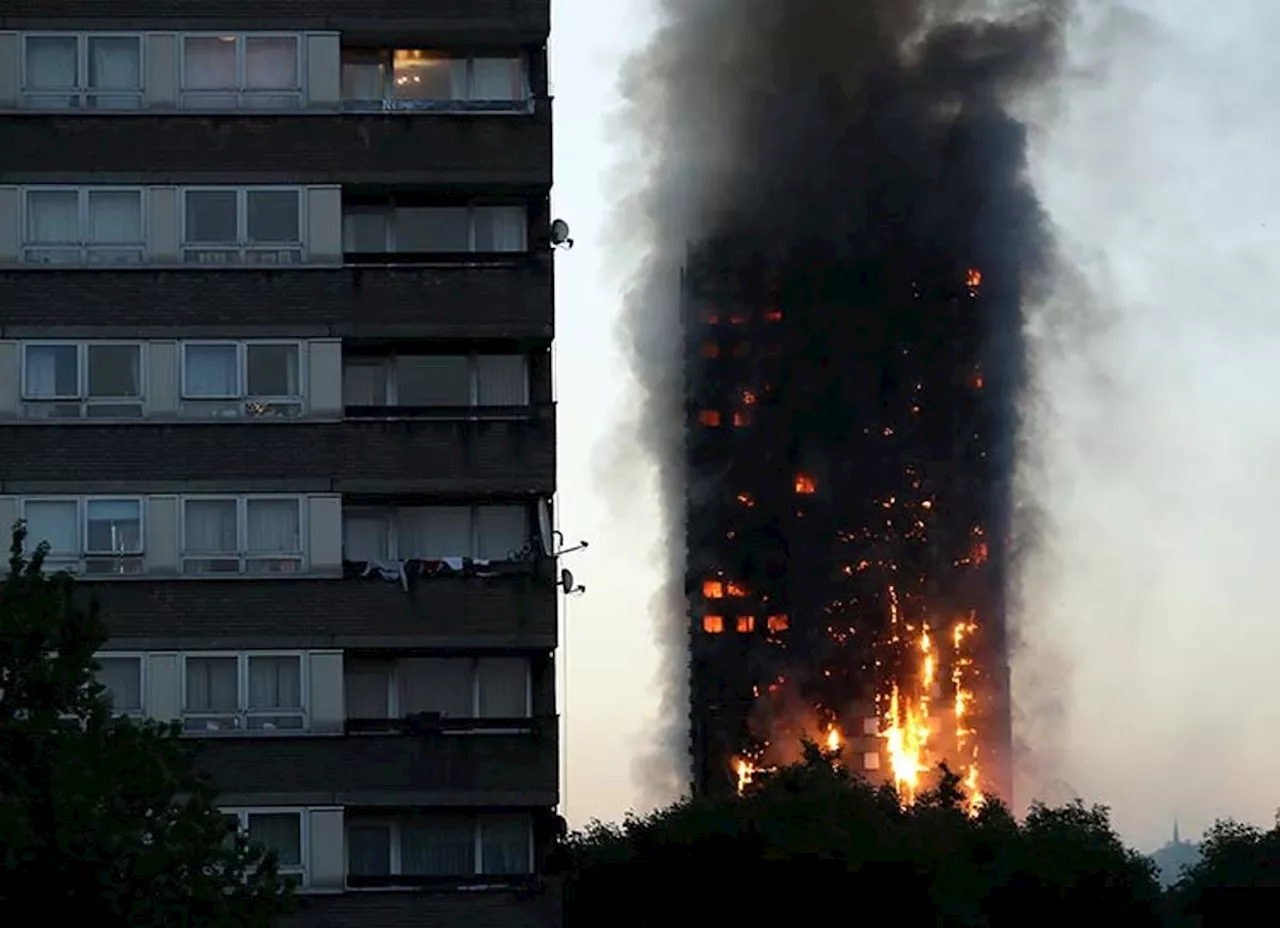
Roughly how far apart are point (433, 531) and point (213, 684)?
4.79 meters

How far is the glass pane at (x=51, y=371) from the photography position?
6316cm

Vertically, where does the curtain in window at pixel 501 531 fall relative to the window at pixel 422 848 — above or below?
above

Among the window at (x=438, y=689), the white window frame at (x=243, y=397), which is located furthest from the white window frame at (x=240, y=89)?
the window at (x=438, y=689)

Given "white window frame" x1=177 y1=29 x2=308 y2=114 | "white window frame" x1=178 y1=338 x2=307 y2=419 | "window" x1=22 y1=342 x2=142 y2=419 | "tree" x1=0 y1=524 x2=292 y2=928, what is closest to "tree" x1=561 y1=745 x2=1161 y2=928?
"white window frame" x1=178 y1=338 x2=307 y2=419

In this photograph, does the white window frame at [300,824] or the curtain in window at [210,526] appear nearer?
the white window frame at [300,824]

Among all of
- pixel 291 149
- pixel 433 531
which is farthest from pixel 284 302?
pixel 433 531

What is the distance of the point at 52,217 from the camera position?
63.8m

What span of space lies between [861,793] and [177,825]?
132 ft

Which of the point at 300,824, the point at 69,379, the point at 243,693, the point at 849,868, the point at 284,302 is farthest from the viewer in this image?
the point at 849,868

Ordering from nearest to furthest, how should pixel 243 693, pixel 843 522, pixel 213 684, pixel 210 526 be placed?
1. pixel 243 693
2. pixel 213 684
3. pixel 210 526
4. pixel 843 522

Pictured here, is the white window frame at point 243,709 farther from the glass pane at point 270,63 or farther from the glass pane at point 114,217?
the glass pane at point 270,63

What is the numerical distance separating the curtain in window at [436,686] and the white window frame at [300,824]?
2.70m

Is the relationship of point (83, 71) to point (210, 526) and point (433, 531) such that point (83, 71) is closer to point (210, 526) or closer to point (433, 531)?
point (210, 526)

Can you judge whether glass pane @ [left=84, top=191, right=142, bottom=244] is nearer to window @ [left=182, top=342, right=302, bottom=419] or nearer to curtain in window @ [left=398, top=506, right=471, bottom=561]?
window @ [left=182, top=342, right=302, bottom=419]
